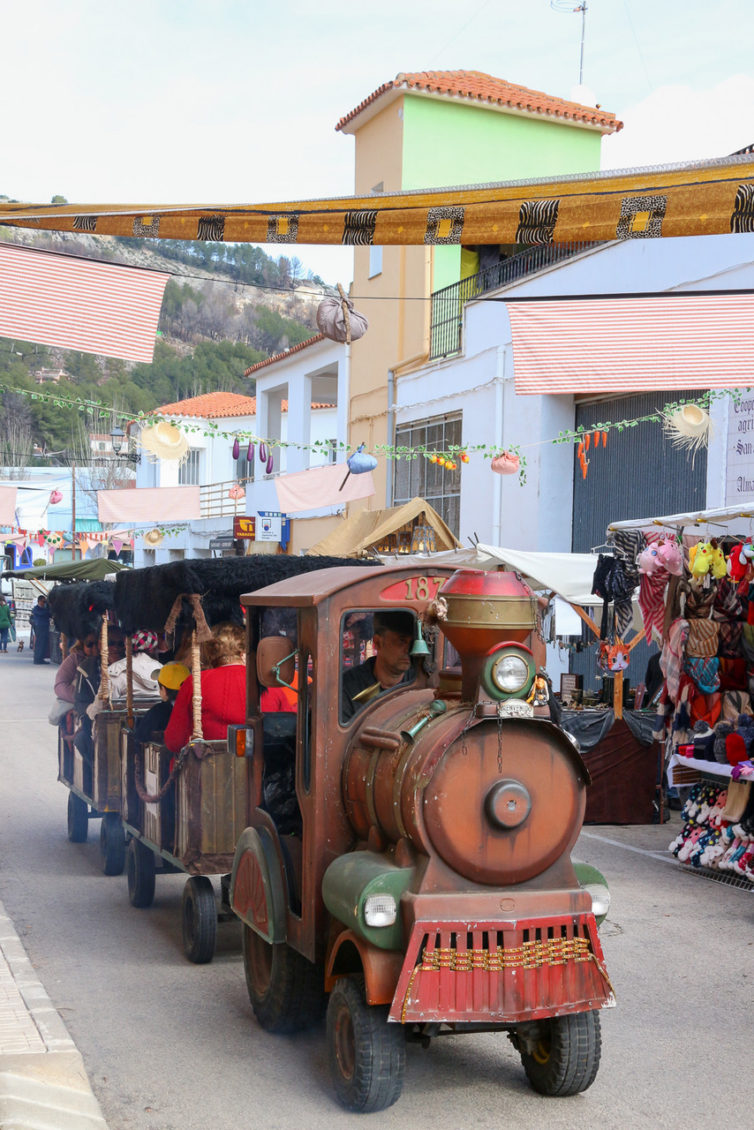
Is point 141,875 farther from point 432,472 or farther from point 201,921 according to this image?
point 432,472

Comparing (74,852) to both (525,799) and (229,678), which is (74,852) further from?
(525,799)

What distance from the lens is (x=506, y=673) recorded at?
4.32 m

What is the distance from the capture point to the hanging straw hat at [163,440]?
1792cm

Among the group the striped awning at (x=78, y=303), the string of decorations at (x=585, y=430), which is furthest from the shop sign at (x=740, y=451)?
the striped awning at (x=78, y=303)

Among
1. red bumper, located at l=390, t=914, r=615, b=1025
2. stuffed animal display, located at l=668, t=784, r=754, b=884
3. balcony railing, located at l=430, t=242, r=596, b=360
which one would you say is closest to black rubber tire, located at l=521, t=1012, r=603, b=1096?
red bumper, located at l=390, t=914, r=615, b=1025

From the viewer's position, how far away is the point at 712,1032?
5.61 m

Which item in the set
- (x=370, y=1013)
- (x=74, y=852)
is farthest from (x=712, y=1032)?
(x=74, y=852)

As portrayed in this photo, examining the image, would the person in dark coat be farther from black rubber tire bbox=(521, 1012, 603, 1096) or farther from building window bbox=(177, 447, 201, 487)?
black rubber tire bbox=(521, 1012, 603, 1096)

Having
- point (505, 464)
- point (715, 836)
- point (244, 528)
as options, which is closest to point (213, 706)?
point (715, 836)

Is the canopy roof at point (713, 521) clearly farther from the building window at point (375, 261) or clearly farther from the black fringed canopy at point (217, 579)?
the building window at point (375, 261)

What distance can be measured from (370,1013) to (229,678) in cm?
293

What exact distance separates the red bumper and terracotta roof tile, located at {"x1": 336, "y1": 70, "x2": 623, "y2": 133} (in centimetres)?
2140

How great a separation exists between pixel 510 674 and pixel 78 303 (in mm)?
3729

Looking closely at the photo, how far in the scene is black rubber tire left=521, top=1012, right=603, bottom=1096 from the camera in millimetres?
4516
